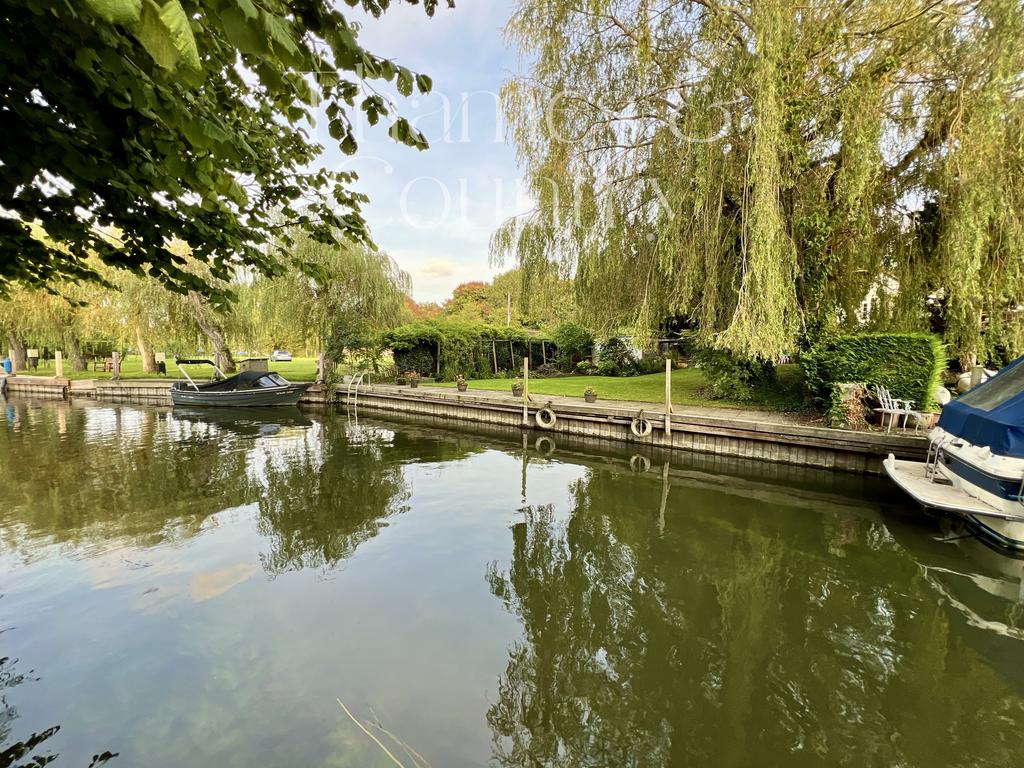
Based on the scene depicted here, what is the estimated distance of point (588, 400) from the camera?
13211 mm

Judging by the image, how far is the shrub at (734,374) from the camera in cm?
1212

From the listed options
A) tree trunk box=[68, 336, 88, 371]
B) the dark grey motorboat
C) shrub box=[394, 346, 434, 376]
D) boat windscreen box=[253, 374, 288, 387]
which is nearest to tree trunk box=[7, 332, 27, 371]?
tree trunk box=[68, 336, 88, 371]

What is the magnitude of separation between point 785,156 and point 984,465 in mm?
7160

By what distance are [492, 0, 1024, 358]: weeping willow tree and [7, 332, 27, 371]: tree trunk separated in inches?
1278

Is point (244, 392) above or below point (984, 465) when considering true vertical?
below

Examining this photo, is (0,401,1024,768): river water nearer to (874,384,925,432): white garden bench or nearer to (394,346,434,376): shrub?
(874,384,925,432): white garden bench

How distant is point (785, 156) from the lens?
973 centimetres

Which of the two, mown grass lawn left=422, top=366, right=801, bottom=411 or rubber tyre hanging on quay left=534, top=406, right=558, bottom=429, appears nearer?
mown grass lawn left=422, top=366, right=801, bottom=411

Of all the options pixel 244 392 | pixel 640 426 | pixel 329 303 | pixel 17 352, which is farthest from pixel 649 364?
pixel 17 352

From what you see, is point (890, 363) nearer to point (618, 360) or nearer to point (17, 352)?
point (618, 360)

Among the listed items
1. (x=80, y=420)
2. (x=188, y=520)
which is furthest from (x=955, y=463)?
(x=80, y=420)

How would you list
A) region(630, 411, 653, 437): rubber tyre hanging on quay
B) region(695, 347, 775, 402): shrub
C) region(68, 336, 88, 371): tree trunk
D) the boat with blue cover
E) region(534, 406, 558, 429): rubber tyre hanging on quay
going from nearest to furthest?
1. the boat with blue cover
2. region(630, 411, 653, 437): rubber tyre hanging on quay
3. region(695, 347, 775, 402): shrub
4. region(534, 406, 558, 429): rubber tyre hanging on quay
5. region(68, 336, 88, 371): tree trunk

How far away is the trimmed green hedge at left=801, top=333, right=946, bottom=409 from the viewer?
28.9 ft

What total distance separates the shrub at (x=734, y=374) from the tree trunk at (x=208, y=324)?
20051mm
